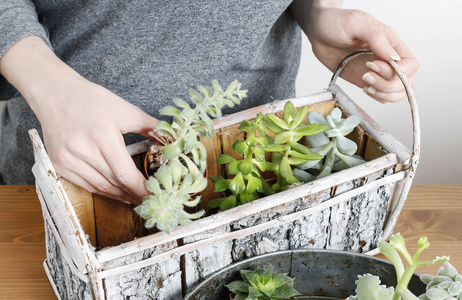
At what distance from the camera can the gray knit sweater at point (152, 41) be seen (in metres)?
0.78

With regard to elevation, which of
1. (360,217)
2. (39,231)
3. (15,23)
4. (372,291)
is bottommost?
(39,231)

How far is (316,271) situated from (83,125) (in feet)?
1.11

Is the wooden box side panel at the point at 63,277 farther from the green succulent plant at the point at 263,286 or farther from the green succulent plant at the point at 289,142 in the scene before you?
the green succulent plant at the point at 289,142

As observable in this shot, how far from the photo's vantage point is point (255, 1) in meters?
0.81

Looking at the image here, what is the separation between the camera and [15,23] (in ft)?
2.26

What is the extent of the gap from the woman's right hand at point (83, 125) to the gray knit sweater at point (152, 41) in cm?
13

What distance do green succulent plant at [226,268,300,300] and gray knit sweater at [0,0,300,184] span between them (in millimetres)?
359

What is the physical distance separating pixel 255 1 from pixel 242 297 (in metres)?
0.46

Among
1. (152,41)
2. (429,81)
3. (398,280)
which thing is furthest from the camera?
(429,81)

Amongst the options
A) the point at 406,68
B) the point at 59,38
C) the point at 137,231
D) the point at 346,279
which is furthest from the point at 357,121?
the point at 59,38

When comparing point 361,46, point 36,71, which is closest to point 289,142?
point 361,46

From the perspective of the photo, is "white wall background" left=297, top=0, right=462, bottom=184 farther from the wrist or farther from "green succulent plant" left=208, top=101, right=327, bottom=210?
"green succulent plant" left=208, top=101, right=327, bottom=210

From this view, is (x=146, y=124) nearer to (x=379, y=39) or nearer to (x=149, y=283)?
(x=149, y=283)

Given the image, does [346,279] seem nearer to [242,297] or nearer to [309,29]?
[242,297]
